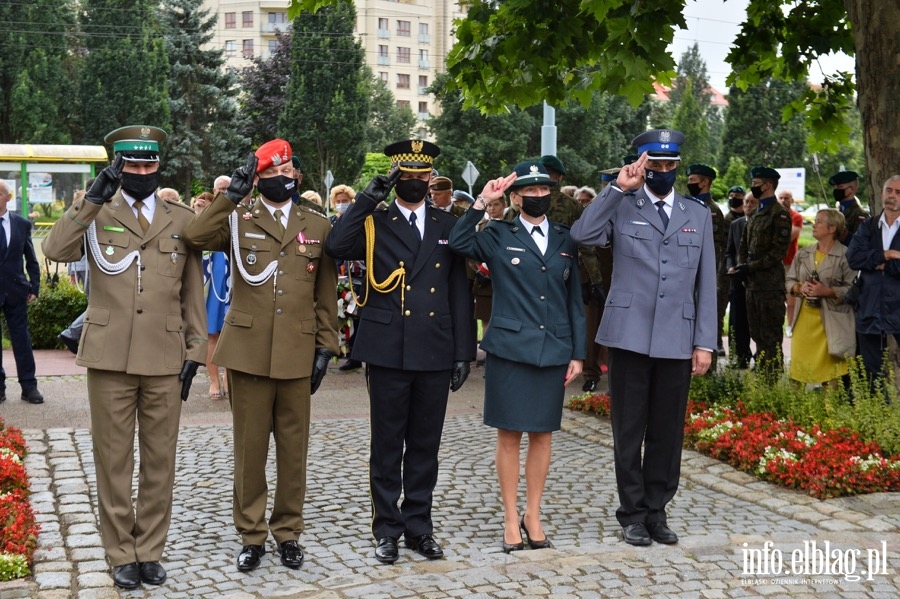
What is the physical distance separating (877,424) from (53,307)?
1109 centimetres

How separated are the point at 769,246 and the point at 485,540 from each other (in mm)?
6425

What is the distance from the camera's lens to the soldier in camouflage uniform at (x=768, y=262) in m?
11.6

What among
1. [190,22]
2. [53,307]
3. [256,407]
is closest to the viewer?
[256,407]

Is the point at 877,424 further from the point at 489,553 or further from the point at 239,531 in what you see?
the point at 239,531

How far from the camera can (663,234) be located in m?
6.48

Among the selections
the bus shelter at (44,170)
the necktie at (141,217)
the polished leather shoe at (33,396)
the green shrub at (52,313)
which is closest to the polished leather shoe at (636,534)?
the necktie at (141,217)

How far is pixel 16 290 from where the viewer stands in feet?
35.4

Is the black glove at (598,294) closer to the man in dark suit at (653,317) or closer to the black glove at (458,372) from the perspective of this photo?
the man in dark suit at (653,317)

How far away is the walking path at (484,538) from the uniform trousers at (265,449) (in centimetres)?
22

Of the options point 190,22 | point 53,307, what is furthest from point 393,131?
point 53,307

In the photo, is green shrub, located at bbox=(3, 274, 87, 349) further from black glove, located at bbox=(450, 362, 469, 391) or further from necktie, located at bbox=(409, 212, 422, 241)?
black glove, located at bbox=(450, 362, 469, 391)

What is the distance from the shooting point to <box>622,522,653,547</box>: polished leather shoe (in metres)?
6.30

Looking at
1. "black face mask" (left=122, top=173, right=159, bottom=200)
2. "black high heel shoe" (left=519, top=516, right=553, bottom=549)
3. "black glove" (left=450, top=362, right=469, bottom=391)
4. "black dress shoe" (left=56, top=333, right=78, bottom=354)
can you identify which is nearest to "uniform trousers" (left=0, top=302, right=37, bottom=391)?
"black dress shoe" (left=56, top=333, right=78, bottom=354)

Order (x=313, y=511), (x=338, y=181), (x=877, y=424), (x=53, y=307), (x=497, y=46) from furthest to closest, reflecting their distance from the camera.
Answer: (x=338, y=181)
(x=53, y=307)
(x=497, y=46)
(x=877, y=424)
(x=313, y=511)
